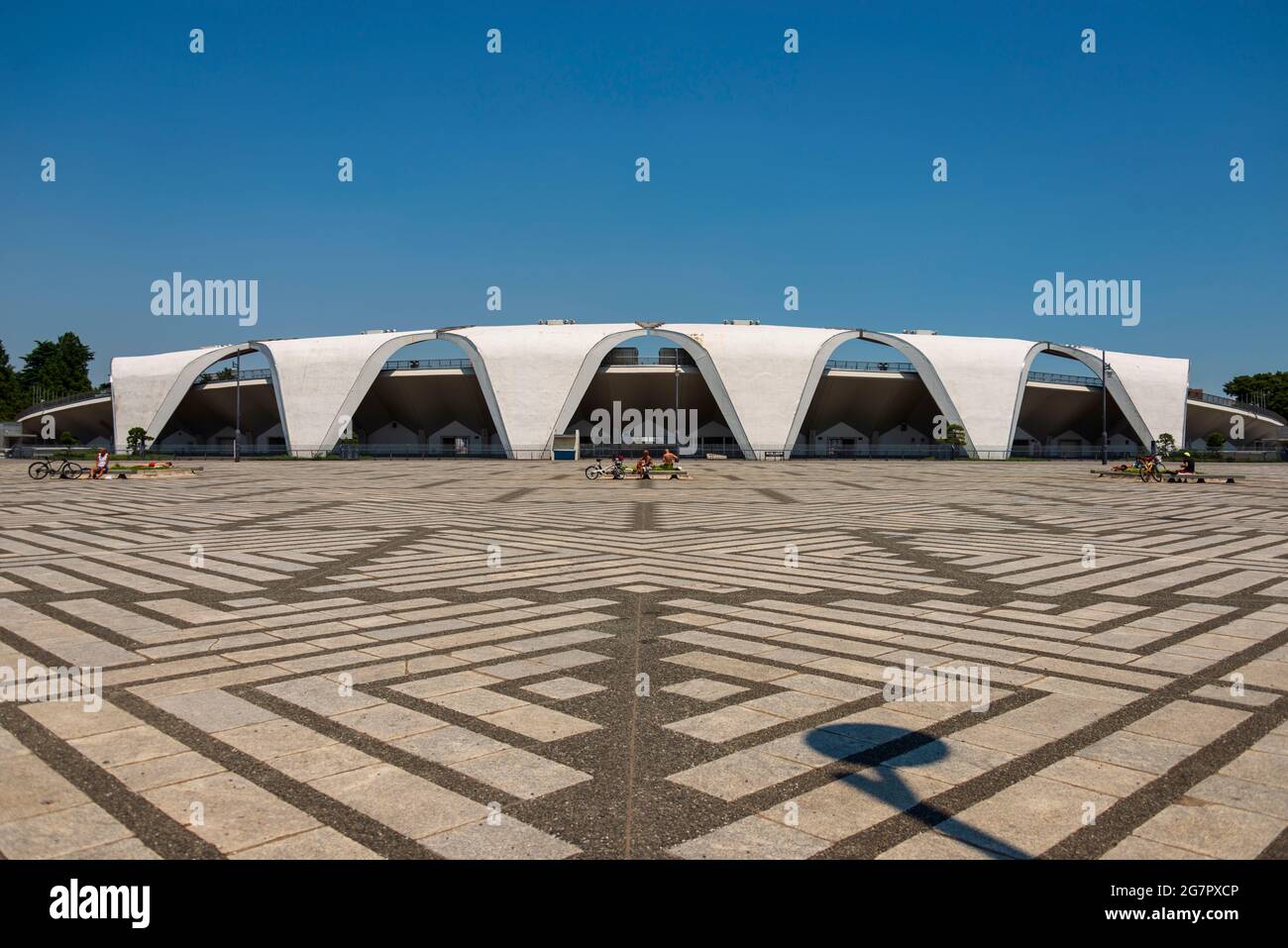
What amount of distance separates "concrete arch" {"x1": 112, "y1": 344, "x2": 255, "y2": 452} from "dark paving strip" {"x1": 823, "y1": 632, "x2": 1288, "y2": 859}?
66477mm

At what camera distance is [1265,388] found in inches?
4035

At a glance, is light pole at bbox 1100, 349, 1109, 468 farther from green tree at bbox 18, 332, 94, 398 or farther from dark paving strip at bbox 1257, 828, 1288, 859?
green tree at bbox 18, 332, 94, 398

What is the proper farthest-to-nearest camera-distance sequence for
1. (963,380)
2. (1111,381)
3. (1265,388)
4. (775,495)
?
(1265,388) → (1111,381) → (963,380) → (775,495)

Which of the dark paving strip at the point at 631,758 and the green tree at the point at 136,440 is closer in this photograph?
the dark paving strip at the point at 631,758

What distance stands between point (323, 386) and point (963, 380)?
45378 millimetres

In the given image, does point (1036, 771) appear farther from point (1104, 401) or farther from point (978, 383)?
point (978, 383)

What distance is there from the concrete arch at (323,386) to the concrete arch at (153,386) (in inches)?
240

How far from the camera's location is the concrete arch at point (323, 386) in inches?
2290

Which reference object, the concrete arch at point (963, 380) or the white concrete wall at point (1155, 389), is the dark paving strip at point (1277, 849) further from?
the white concrete wall at point (1155, 389)

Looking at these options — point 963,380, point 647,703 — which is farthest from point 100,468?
point 963,380

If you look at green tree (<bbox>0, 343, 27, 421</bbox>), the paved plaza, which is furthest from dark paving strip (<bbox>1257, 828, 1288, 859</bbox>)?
green tree (<bbox>0, 343, 27, 421</bbox>)

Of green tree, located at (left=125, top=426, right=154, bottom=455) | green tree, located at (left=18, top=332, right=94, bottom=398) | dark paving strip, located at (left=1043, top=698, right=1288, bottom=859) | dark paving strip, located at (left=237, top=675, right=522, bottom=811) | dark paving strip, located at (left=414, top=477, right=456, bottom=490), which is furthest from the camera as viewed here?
green tree, located at (left=18, top=332, right=94, bottom=398)

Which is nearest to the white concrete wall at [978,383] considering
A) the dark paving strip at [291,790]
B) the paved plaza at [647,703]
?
the paved plaza at [647,703]

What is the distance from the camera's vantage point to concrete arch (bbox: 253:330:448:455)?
58156mm
